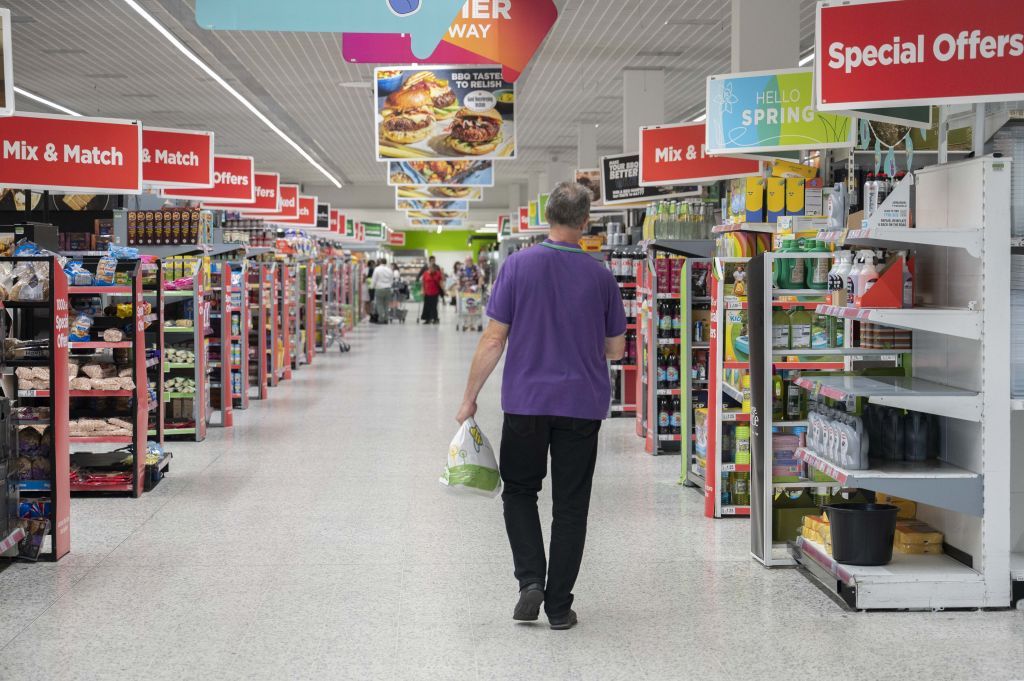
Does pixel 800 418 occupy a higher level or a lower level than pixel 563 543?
higher

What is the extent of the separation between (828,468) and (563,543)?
1.31m

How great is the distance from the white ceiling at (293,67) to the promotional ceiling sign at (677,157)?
2819mm

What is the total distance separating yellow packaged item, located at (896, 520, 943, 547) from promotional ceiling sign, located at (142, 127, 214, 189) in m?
7.41

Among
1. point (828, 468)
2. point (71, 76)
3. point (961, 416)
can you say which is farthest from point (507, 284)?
point (71, 76)

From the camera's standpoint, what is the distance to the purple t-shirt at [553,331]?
4258mm

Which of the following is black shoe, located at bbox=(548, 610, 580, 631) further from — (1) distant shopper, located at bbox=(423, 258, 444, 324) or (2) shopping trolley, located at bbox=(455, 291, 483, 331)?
(1) distant shopper, located at bbox=(423, 258, 444, 324)

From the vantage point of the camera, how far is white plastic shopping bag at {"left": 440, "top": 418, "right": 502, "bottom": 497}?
436 cm

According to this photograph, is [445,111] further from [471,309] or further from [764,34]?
[471,309]

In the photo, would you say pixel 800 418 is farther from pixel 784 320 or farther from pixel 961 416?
pixel 961 416

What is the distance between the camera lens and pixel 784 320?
5.58 meters

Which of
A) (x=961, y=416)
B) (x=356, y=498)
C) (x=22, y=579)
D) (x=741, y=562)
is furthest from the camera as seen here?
(x=356, y=498)

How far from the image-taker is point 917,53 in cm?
469

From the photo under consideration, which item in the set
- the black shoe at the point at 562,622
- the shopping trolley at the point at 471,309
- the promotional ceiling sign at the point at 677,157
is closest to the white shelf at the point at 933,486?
the black shoe at the point at 562,622

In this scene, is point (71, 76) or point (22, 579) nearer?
point (22, 579)
